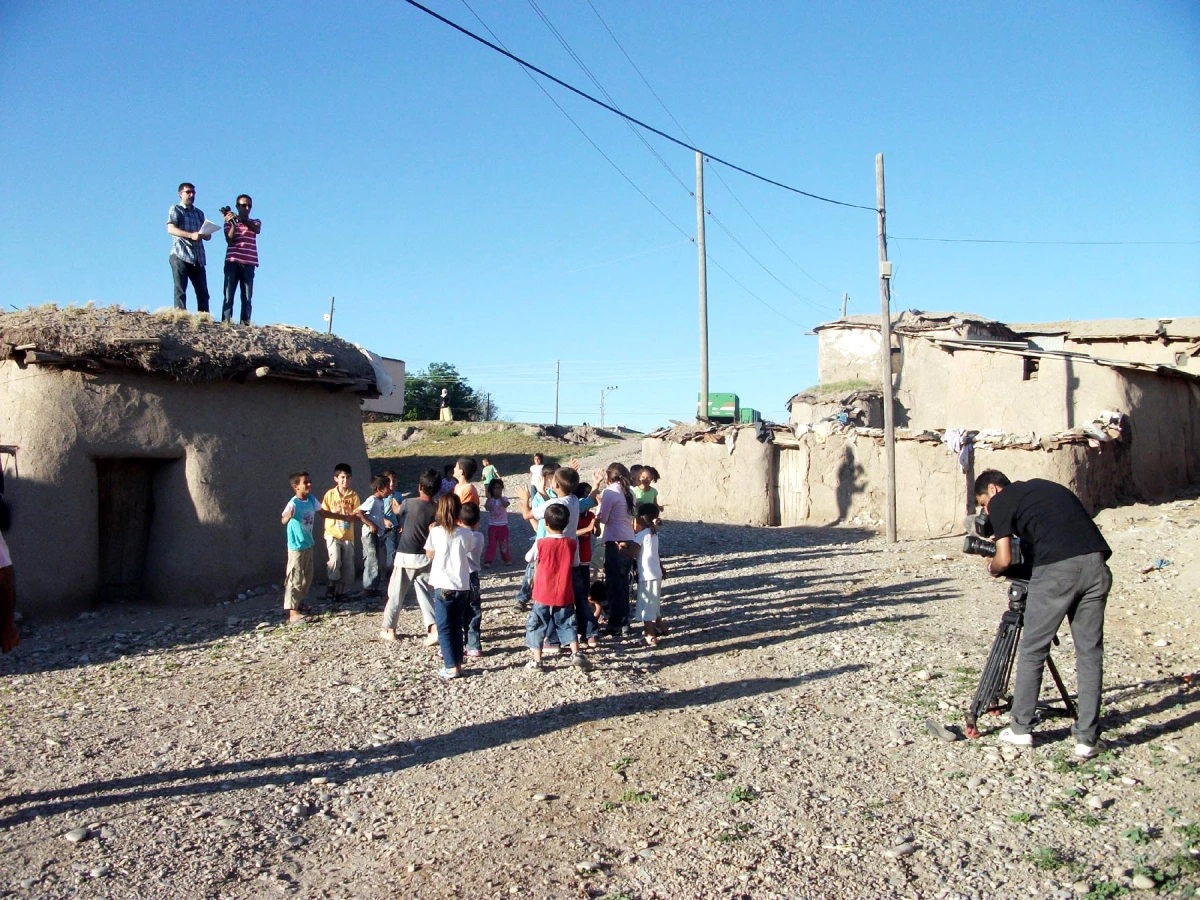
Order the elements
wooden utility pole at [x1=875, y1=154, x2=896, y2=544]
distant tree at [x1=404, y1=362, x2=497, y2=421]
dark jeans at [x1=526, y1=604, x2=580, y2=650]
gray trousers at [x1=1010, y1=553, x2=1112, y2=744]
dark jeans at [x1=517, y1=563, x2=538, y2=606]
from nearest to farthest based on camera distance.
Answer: gray trousers at [x1=1010, y1=553, x2=1112, y2=744]
dark jeans at [x1=526, y1=604, x2=580, y2=650]
dark jeans at [x1=517, y1=563, x2=538, y2=606]
wooden utility pole at [x1=875, y1=154, x2=896, y2=544]
distant tree at [x1=404, y1=362, x2=497, y2=421]

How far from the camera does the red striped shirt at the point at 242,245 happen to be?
12.4m

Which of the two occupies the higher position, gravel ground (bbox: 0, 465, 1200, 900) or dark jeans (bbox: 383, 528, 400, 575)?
dark jeans (bbox: 383, 528, 400, 575)

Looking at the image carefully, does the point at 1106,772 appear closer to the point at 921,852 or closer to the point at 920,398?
the point at 921,852

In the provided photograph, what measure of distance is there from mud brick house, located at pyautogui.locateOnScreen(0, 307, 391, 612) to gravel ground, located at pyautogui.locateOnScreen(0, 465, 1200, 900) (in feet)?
3.62

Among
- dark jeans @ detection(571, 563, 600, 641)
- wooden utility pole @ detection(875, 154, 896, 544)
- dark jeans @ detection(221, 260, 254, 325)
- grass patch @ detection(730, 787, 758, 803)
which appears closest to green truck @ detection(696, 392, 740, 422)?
wooden utility pole @ detection(875, 154, 896, 544)

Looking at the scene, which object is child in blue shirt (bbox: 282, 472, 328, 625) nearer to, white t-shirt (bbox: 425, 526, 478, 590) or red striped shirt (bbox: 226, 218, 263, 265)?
white t-shirt (bbox: 425, 526, 478, 590)

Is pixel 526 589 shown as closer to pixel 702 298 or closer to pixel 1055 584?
pixel 1055 584

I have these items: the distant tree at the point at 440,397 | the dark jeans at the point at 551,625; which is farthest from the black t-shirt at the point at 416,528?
the distant tree at the point at 440,397

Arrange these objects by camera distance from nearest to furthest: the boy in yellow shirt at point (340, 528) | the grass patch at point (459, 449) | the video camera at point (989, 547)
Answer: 1. the video camera at point (989, 547)
2. the boy in yellow shirt at point (340, 528)
3. the grass patch at point (459, 449)

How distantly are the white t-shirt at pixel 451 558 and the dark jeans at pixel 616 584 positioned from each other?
1643 mm

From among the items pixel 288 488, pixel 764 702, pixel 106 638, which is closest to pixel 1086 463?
pixel 764 702

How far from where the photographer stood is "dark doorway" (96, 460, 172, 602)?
35.5ft

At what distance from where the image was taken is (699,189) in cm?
2455

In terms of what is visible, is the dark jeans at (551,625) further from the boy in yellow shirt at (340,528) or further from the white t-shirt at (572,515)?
the boy in yellow shirt at (340,528)
